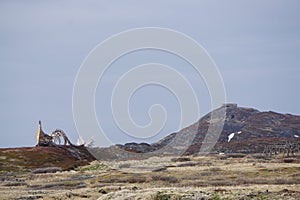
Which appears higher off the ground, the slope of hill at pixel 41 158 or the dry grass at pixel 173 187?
the slope of hill at pixel 41 158

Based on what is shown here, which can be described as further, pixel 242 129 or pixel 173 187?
pixel 242 129

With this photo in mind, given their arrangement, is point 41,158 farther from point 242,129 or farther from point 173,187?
point 242,129

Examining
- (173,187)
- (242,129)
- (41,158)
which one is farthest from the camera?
(242,129)

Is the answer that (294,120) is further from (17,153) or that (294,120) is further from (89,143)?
(17,153)

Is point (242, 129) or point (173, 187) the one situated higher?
point (242, 129)

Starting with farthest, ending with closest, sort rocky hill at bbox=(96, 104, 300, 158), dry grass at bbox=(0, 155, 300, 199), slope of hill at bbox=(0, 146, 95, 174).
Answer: rocky hill at bbox=(96, 104, 300, 158), slope of hill at bbox=(0, 146, 95, 174), dry grass at bbox=(0, 155, 300, 199)

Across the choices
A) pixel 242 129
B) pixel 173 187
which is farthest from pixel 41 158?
pixel 242 129

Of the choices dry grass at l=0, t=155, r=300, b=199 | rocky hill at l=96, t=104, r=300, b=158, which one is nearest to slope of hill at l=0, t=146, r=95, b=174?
dry grass at l=0, t=155, r=300, b=199

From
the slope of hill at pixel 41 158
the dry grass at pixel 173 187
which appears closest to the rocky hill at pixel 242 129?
the slope of hill at pixel 41 158

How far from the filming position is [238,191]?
31906 millimetres

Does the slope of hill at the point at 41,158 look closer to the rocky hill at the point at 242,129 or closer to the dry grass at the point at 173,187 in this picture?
the dry grass at the point at 173,187

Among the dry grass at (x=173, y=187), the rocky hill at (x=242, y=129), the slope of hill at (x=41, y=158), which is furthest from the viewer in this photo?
the rocky hill at (x=242, y=129)

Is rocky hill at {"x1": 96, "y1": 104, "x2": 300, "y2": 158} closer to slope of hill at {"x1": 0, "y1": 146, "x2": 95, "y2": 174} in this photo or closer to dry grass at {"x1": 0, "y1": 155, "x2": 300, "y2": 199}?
slope of hill at {"x1": 0, "y1": 146, "x2": 95, "y2": 174}

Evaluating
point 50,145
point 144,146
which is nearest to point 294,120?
point 144,146
